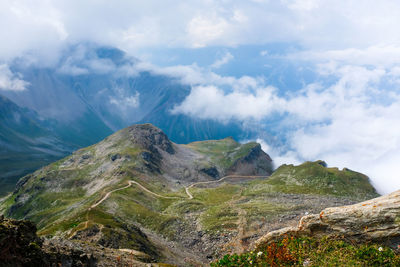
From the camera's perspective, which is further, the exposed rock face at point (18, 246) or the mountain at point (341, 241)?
the mountain at point (341, 241)

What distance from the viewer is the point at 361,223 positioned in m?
21.6

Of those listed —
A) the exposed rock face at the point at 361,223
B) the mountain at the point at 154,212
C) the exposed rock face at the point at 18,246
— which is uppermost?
the mountain at the point at 154,212

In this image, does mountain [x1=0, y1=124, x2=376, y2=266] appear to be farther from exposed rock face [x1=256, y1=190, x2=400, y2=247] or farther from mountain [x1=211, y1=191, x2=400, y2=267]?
exposed rock face [x1=256, y1=190, x2=400, y2=247]

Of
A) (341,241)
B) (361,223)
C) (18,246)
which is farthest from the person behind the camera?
(361,223)

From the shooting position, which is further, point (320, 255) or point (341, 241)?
point (341, 241)

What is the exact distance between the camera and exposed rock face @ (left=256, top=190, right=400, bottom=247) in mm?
20266

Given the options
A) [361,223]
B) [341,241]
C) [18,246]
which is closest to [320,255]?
[341,241]

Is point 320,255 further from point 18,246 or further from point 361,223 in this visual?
point 18,246

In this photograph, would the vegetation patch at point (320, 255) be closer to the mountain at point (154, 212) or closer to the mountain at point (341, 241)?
the mountain at point (341, 241)

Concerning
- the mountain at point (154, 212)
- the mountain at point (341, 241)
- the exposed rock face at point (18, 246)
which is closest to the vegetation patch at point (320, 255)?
the mountain at point (341, 241)

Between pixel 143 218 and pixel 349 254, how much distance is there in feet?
292

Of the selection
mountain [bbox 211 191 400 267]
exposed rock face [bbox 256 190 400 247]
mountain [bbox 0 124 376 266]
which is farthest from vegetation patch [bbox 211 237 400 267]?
mountain [bbox 0 124 376 266]

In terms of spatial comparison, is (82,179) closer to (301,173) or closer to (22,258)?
(301,173)

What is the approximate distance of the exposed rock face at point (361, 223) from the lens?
20266 mm
